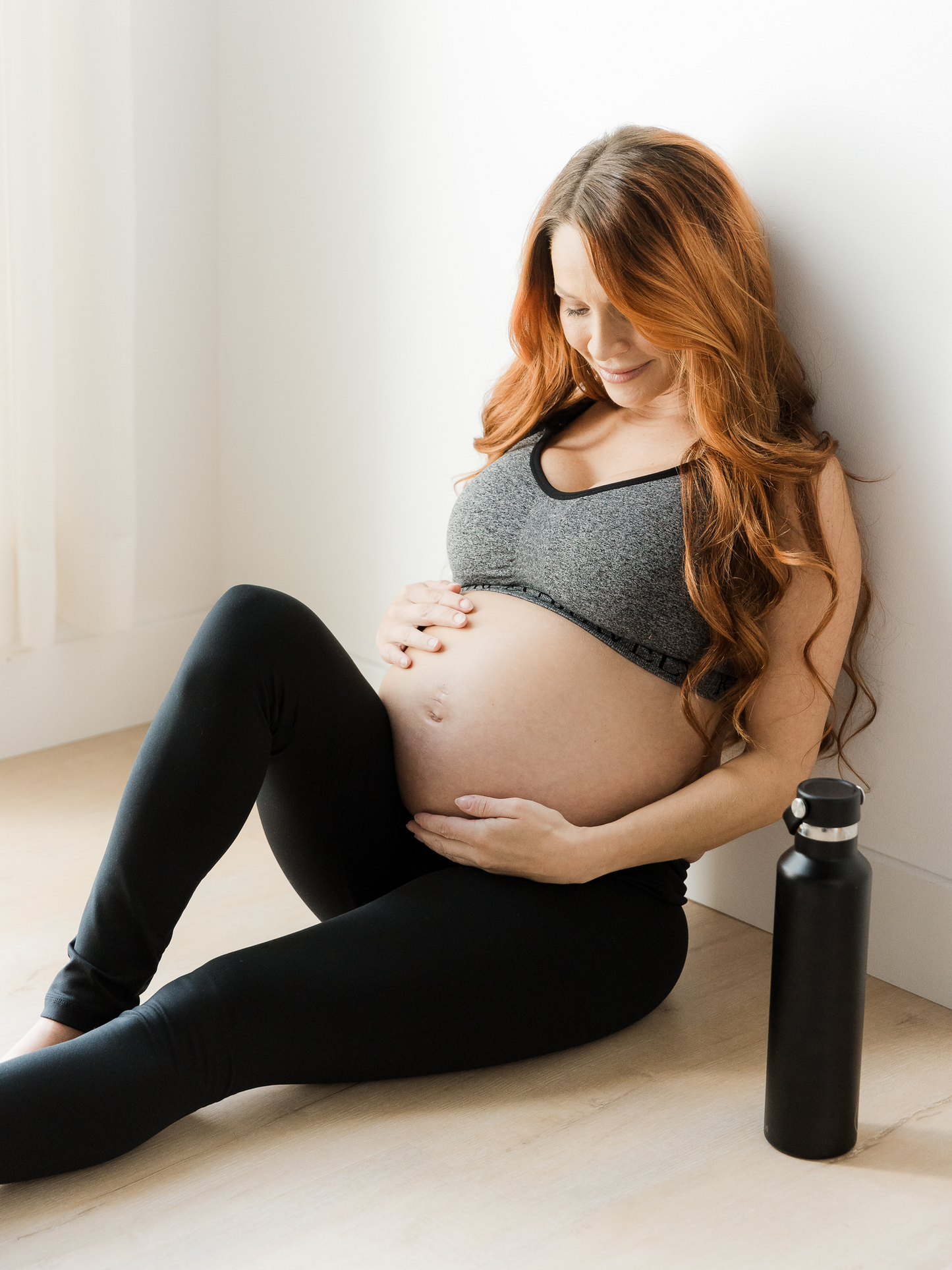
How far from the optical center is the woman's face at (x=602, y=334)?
4.73ft

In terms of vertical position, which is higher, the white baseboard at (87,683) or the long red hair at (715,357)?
the long red hair at (715,357)

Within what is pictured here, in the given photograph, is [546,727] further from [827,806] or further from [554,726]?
[827,806]

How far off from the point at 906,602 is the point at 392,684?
0.60 metres

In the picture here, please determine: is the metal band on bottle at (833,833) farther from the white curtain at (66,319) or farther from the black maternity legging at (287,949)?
the white curtain at (66,319)

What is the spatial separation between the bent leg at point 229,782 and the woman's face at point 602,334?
17.1 inches

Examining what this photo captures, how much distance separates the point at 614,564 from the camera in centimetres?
143

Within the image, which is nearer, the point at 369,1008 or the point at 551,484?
the point at 369,1008

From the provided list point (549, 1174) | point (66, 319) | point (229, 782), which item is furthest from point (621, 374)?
point (66, 319)

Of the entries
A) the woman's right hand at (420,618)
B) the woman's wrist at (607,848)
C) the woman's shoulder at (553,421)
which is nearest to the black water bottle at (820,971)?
the woman's wrist at (607,848)

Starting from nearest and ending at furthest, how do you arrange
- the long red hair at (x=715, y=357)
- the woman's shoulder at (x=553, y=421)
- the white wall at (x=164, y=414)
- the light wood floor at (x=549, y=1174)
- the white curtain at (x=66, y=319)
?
the light wood floor at (x=549, y=1174), the long red hair at (x=715, y=357), the woman's shoulder at (x=553, y=421), the white curtain at (x=66, y=319), the white wall at (x=164, y=414)

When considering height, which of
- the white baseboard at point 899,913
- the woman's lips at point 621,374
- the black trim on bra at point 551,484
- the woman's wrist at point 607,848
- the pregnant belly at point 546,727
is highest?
the woman's lips at point 621,374

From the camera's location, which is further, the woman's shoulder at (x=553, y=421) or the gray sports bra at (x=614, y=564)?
the woman's shoulder at (x=553, y=421)

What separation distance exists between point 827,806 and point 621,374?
569 millimetres

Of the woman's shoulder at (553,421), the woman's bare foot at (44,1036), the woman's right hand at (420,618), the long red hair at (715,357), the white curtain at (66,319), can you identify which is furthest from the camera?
the white curtain at (66,319)
